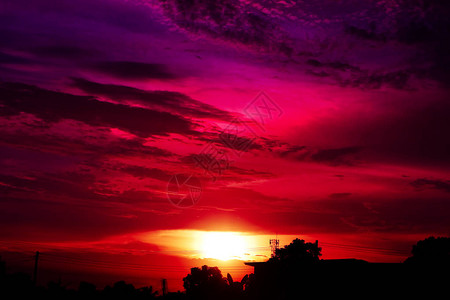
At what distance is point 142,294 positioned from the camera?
38000 mm

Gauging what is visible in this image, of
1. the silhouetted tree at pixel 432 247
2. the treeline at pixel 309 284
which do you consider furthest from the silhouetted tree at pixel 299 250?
the treeline at pixel 309 284

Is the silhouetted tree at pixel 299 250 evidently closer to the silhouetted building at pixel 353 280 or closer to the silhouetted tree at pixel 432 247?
the silhouetted tree at pixel 432 247

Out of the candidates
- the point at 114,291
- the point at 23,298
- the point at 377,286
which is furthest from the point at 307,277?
the point at 23,298

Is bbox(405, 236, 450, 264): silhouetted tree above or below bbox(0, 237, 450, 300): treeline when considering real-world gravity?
above

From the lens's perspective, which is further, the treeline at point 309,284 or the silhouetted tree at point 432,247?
the silhouetted tree at point 432,247

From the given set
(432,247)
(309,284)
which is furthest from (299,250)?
(309,284)

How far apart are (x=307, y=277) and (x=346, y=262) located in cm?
309

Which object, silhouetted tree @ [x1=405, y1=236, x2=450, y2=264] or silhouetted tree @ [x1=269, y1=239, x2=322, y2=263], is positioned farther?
silhouetted tree @ [x1=269, y1=239, x2=322, y2=263]

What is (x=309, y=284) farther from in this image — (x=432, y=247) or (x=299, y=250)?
(x=299, y=250)

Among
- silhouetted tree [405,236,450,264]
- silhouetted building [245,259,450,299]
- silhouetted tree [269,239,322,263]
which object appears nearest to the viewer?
silhouetted building [245,259,450,299]

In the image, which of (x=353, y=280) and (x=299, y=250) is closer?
(x=353, y=280)

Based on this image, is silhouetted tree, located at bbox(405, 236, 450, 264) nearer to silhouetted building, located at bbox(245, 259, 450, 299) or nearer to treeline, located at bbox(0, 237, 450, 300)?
treeline, located at bbox(0, 237, 450, 300)

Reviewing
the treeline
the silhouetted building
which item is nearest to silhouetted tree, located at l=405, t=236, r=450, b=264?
the treeline

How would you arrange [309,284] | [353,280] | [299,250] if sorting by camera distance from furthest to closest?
[299,250] → [309,284] → [353,280]
